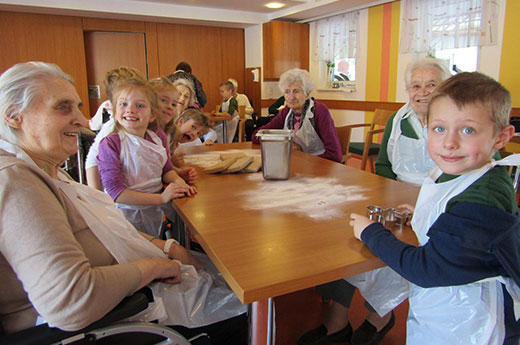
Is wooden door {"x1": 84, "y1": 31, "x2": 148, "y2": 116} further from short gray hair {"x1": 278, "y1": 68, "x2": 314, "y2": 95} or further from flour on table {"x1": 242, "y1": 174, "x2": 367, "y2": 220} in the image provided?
flour on table {"x1": 242, "y1": 174, "x2": 367, "y2": 220}

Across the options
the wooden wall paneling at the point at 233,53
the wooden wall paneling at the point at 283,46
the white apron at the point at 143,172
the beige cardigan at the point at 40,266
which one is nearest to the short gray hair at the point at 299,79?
the white apron at the point at 143,172

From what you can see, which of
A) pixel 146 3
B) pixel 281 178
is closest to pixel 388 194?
pixel 281 178

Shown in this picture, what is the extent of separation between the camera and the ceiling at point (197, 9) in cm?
535

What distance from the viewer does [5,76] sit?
35.6 inches

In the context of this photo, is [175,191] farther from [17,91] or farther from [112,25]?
[112,25]

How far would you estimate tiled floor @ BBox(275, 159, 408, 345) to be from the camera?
5.66 ft

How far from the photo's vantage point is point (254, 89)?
23.9 feet

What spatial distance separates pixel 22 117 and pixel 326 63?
6.36m

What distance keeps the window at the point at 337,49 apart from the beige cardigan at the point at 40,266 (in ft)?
19.3

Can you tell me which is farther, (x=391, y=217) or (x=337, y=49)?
(x=337, y=49)

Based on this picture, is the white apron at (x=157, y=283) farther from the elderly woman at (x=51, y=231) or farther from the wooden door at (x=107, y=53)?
the wooden door at (x=107, y=53)

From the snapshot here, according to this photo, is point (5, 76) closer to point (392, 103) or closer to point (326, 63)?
point (392, 103)

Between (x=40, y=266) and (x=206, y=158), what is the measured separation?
1488 mm

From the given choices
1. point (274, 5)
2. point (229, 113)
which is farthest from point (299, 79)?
point (274, 5)
